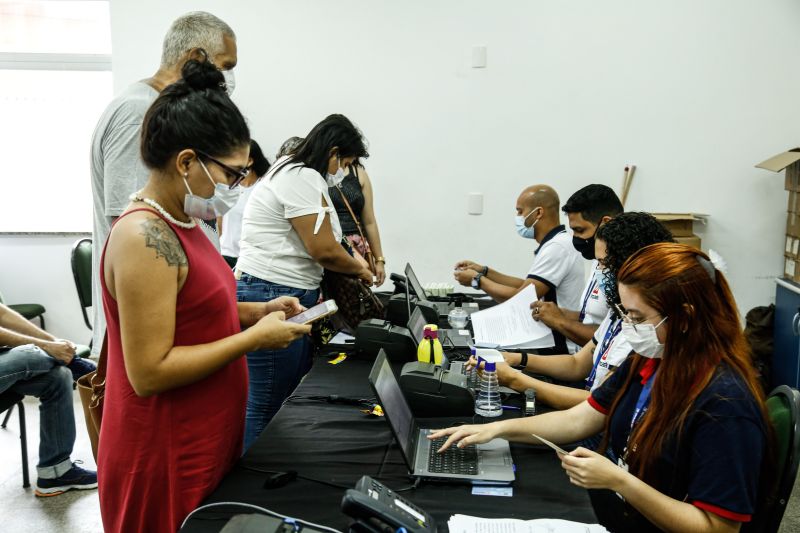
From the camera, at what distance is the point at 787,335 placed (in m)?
3.68

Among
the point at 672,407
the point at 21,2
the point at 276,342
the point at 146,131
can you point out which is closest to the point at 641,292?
the point at 672,407

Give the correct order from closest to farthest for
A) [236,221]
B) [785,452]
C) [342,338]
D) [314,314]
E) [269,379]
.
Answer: [785,452] → [314,314] → [269,379] → [342,338] → [236,221]

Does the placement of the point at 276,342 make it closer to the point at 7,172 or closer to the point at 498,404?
the point at 498,404

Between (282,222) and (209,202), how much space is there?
1.12 metres

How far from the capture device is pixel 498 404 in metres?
1.84

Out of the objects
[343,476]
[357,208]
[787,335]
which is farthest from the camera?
[357,208]

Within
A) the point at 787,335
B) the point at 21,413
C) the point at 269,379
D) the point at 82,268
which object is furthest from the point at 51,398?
the point at 787,335

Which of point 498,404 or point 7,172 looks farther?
point 7,172

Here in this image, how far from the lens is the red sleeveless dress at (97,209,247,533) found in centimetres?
133

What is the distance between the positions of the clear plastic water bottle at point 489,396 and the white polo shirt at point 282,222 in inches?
37.0

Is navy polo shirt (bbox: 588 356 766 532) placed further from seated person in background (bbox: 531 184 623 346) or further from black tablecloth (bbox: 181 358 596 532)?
seated person in background (bbox: 531 184 623 346)

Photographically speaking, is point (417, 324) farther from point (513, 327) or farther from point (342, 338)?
point (513, 327)

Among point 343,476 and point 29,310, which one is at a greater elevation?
point 343,476

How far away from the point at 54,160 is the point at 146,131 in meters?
3.81
